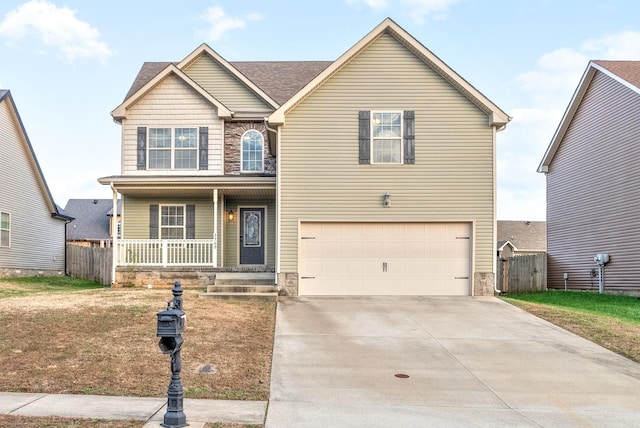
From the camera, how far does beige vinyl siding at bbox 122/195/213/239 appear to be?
57.7ft

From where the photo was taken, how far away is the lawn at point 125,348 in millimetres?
6664

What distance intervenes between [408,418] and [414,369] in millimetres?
2092

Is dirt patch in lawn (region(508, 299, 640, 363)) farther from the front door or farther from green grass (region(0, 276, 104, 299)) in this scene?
green grass (region(0, 276, 104, 299))

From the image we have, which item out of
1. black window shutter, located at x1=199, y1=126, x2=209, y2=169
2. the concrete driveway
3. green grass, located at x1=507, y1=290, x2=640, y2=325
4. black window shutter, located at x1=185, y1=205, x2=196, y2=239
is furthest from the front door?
green grass, located at x1=507, y1=290, x2=640, y2=325

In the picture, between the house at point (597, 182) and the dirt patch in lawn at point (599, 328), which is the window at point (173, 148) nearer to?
the dirt patch in lawn at point (599, 328)

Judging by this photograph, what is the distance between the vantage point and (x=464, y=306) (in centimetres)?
1269

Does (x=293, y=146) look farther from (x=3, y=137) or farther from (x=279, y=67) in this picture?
(x=3, y=137)

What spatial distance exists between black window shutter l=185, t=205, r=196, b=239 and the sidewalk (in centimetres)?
1142

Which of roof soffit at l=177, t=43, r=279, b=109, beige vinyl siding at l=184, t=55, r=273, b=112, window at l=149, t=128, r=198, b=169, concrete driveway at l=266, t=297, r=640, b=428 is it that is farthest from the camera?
beige vinyl siding at l=184, t=55, r=273, b=112

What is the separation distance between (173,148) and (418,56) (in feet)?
27.3

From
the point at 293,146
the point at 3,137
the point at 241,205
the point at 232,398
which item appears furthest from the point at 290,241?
the point at 3,137

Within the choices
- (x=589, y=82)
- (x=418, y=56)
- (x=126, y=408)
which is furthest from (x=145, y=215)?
(x=589, y=82)

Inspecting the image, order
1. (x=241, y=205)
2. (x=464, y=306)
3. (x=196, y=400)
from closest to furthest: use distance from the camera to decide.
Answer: (x=196, y=400), (x=464, y=306), (x=241, y=205)

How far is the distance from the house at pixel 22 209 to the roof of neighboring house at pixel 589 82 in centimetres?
2104
